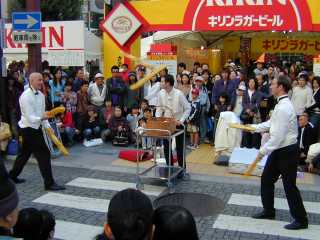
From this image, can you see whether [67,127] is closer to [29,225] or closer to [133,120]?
[133,120]

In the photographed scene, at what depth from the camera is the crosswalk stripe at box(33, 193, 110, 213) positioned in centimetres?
654

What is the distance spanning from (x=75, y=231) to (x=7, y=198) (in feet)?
13.0

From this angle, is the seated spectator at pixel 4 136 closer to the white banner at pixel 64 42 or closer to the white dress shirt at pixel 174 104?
the white dress shirt at pixel 174 104

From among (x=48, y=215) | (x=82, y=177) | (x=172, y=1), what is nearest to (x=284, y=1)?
(x=172, y=1)

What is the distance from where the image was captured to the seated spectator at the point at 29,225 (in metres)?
2.61

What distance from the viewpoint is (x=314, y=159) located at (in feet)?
28.2

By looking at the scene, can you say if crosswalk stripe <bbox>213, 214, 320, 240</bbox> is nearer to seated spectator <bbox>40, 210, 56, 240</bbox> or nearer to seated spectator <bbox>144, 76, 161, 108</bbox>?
seated spectator <bbox>40, 210, 56, 240</bbox>

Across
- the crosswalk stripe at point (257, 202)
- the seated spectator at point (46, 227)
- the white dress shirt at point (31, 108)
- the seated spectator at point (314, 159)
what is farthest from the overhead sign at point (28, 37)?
the seated spectator at point (46, 227)

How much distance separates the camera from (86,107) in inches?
443

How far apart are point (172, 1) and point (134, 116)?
141 inches

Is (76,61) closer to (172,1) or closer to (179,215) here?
(172,1)

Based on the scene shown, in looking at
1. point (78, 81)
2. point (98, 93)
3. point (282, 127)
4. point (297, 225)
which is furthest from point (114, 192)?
point (78, 81)

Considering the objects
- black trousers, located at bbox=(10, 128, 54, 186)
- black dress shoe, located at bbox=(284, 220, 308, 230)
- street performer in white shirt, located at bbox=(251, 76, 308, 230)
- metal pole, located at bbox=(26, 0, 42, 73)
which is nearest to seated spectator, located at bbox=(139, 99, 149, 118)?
metal pole, located at bbox=(26, 0, 42, 73)

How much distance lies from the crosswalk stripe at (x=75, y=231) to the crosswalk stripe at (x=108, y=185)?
160cm
